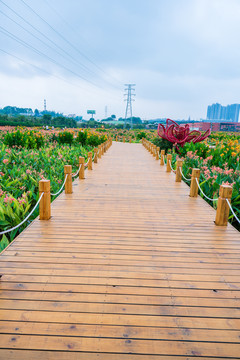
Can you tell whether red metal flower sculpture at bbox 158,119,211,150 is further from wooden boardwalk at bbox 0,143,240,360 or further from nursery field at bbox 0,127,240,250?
wooden boardwalk at bbox 0,143,240,360

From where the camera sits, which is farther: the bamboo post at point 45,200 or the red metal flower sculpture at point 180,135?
the red metal flower sculpture at point 180,135

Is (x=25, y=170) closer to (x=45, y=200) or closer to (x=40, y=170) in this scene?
(x=40, y=170)

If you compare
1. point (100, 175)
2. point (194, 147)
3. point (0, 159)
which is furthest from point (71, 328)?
point (194, 147)

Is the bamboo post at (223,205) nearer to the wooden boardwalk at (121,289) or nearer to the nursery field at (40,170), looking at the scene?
the wooden boardwalk at (121,289)

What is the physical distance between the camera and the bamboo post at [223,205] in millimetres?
4117

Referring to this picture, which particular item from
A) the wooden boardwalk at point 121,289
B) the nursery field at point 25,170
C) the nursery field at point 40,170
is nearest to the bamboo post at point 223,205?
the wooden boardwalk at point 121,289

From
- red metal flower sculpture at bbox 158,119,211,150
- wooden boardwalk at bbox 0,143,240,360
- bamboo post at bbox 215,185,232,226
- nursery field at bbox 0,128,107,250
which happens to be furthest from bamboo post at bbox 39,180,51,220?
red metal flower sculpture at bbox 158,119,211,150

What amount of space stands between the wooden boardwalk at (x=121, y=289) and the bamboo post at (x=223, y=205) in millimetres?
148

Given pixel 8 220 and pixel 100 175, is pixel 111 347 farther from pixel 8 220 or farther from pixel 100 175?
pixel 100 175

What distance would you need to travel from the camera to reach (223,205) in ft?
13.8

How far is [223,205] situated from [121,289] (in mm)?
2518

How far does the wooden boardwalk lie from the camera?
1864 mm

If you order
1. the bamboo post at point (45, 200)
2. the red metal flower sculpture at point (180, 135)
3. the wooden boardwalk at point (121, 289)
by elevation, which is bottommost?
the wooden boardwalk at point (121, 289)

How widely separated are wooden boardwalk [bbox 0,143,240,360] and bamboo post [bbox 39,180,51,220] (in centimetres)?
18
